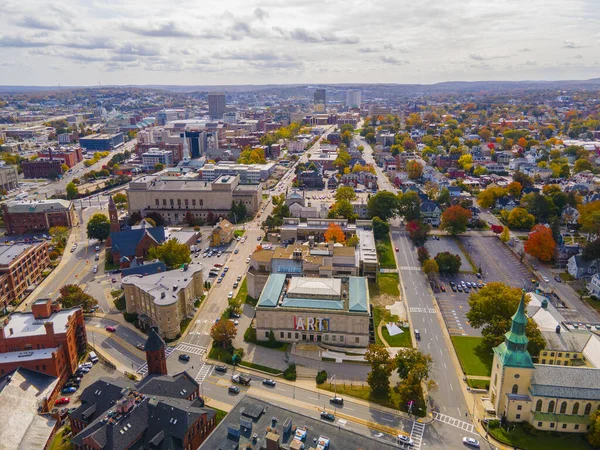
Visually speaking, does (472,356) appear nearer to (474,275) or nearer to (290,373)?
(290,373)

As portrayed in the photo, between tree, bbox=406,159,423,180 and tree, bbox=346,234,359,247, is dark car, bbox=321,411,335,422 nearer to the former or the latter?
tree, bbox=346,234,359,247

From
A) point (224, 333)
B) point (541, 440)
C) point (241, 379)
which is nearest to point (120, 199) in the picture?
point (224, 333)

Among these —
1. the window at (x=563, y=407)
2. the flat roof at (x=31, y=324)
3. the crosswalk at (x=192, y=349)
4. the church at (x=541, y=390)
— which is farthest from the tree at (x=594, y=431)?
the flat roof at (x=31, y=324)

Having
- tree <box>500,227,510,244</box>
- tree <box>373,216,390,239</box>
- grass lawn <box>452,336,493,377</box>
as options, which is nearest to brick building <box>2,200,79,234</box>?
tree <box>373,216,390,239</box>

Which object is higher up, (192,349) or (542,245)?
(542,245)

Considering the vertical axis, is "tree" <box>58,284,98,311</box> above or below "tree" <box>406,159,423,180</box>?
below

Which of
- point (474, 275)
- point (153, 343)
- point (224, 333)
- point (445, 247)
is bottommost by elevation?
point (445, 247)

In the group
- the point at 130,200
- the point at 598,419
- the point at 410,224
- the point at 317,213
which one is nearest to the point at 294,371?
the point at 598,419
